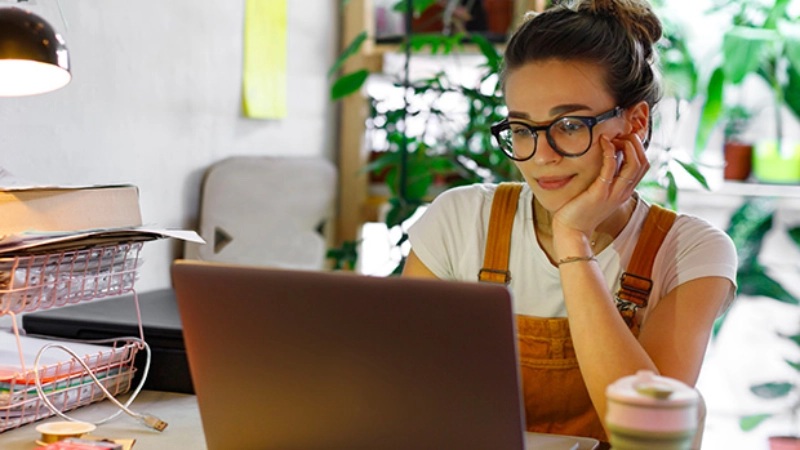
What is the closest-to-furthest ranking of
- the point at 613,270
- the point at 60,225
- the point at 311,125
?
1. the point at 60,225
2. the point at 613,270
3. the point at 311,125

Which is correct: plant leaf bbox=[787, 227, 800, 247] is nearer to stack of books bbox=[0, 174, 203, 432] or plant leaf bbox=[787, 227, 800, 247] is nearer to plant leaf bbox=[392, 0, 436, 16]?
plant leaf bbox=[392, 0, 436, 16]

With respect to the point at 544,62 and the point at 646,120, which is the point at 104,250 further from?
the point at 646,120

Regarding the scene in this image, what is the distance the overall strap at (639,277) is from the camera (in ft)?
4.56

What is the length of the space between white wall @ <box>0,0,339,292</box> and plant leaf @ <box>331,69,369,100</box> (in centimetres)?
15

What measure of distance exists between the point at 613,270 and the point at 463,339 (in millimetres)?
695

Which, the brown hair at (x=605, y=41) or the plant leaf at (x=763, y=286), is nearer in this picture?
the brown hair at (x=605, y=41)

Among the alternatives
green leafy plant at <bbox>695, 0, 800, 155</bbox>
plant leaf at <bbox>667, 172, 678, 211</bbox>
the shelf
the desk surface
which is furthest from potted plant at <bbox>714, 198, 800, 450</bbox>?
the desk surface

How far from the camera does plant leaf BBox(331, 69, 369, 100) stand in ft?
7.85

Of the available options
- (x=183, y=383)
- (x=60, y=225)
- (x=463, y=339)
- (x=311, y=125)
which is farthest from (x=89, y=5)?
(x=463, y=339)

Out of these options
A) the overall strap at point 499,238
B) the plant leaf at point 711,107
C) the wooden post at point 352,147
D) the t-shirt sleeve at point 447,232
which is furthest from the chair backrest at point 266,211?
the plant leaf at point 711,107

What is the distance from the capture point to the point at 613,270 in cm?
146

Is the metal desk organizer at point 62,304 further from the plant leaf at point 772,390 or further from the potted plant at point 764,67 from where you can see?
the plant leaf at point 772,390

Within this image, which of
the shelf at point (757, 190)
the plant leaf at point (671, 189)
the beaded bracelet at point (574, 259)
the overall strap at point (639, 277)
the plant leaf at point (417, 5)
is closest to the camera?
the beaded bracelet at point (574, 259)

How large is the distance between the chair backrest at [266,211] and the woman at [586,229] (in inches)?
29.4
